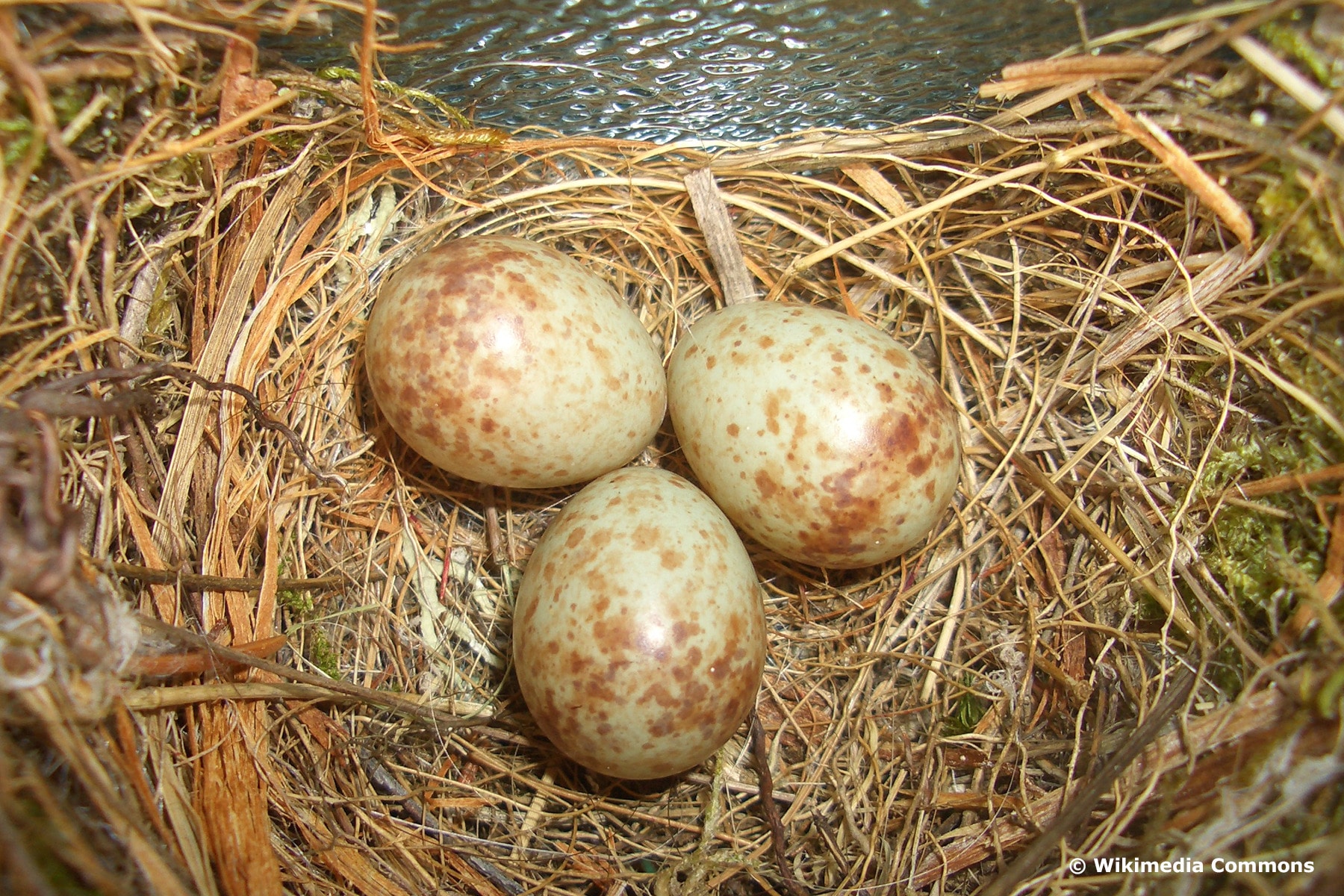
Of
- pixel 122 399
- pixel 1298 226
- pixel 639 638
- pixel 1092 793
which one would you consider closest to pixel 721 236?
pixel 639 638

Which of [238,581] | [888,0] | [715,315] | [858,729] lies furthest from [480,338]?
[858,729]

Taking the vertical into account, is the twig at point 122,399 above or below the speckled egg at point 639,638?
above

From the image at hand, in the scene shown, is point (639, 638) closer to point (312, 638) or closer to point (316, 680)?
point (316, 680)

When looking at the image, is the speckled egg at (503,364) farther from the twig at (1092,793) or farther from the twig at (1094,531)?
the twig at (1092,793)

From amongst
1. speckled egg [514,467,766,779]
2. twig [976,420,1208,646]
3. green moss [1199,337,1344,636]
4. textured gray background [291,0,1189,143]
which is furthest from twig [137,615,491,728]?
green moss [1199,337,1344,636]

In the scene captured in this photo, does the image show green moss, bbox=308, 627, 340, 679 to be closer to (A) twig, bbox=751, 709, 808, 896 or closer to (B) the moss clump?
(B) the moss clump

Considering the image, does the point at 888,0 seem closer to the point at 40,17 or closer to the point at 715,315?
the point at 715,315

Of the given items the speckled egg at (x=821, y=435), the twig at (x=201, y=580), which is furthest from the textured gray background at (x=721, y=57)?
the twig at (x=201, y=580)
